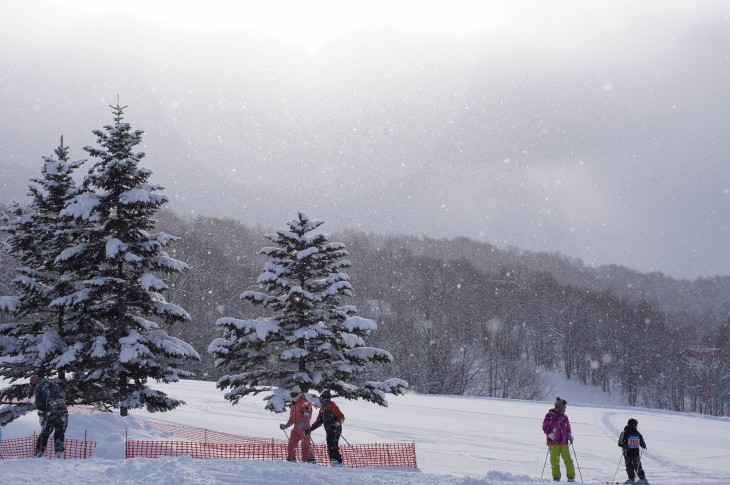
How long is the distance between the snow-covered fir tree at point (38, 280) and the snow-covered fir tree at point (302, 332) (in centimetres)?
553

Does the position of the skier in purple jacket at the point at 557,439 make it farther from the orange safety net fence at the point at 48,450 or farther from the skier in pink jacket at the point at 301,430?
the orange safety net fence at the point at 48,450

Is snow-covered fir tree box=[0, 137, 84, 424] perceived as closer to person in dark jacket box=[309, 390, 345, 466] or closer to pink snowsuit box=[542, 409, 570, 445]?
person in dark jacket box=[309, 390, 345, 466]

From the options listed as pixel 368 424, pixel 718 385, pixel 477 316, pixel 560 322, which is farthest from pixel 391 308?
pixel 368 424

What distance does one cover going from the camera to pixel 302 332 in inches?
729

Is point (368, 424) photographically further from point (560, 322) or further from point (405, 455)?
point (560, 322)

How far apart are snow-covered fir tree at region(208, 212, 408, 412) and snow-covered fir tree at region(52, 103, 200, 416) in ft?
6.00

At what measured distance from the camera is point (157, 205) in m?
19.6

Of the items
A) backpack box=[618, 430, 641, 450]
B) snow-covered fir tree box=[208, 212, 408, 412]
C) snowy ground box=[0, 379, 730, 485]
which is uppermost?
snow-covered fir tree box=[208, 212, 408, 412]

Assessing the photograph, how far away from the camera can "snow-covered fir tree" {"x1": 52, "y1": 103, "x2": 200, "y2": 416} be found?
1900 cm

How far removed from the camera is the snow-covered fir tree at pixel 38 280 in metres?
19.9

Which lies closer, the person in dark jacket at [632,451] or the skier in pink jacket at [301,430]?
the skier in pink jacket at [301,430]

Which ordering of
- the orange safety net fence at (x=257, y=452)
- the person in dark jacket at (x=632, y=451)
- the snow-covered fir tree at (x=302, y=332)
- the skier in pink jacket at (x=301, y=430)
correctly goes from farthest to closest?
the snow-covered fir tree at (x=302, y=332) → the orange safety net fence at (x=257, y=452) → the person in dark jacket at (x=632, y=451) → the skier in pink jacket at (x=301, y=430)

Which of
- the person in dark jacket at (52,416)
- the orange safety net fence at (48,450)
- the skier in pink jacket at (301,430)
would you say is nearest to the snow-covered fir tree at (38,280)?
the orange safety net fence at (48,450)

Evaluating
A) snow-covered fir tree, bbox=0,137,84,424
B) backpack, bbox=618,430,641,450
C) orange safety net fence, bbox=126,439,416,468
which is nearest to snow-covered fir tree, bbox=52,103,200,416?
snow-covered fir tree, bbox=0,137,84,424
